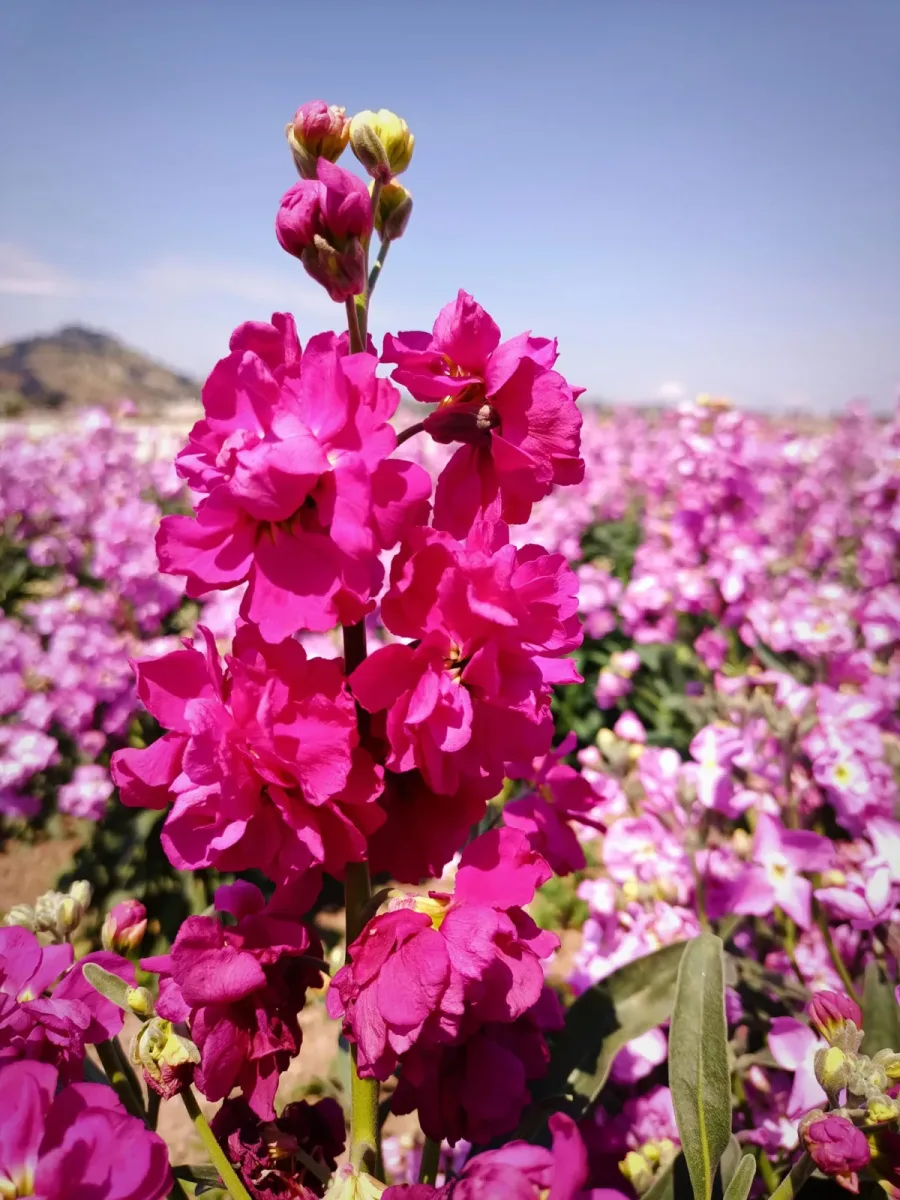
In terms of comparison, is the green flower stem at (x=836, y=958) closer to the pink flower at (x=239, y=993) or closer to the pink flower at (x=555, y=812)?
the pink flower at (x=555, y=812)

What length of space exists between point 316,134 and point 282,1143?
106cm

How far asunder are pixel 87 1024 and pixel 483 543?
0.59m

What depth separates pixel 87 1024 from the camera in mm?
697

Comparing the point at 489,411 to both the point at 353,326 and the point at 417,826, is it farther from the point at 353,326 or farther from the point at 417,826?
the point at 417,826

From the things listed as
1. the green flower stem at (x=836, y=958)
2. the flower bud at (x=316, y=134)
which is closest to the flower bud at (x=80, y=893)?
the flower bud at (x=316, y=134)

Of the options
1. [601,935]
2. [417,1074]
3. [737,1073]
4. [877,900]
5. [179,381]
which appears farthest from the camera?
[179,381]

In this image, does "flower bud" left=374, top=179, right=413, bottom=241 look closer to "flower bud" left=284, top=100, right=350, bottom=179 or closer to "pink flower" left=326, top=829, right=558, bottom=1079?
"flower bud" left=284, top=100, right=350, bottom=179

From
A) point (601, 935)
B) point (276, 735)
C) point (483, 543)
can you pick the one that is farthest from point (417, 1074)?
point (601, 935)

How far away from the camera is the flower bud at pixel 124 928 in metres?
0.89

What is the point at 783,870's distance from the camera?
1284 mm

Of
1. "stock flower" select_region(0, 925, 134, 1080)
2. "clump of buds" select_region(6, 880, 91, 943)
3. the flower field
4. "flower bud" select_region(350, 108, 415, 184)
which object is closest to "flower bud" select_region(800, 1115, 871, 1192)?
Result: the flower field

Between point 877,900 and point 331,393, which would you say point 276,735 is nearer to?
point 331,393

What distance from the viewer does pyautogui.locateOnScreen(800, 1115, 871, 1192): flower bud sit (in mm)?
659

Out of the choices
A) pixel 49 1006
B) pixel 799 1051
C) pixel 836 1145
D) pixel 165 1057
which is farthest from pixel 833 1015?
pixel 49 1006
